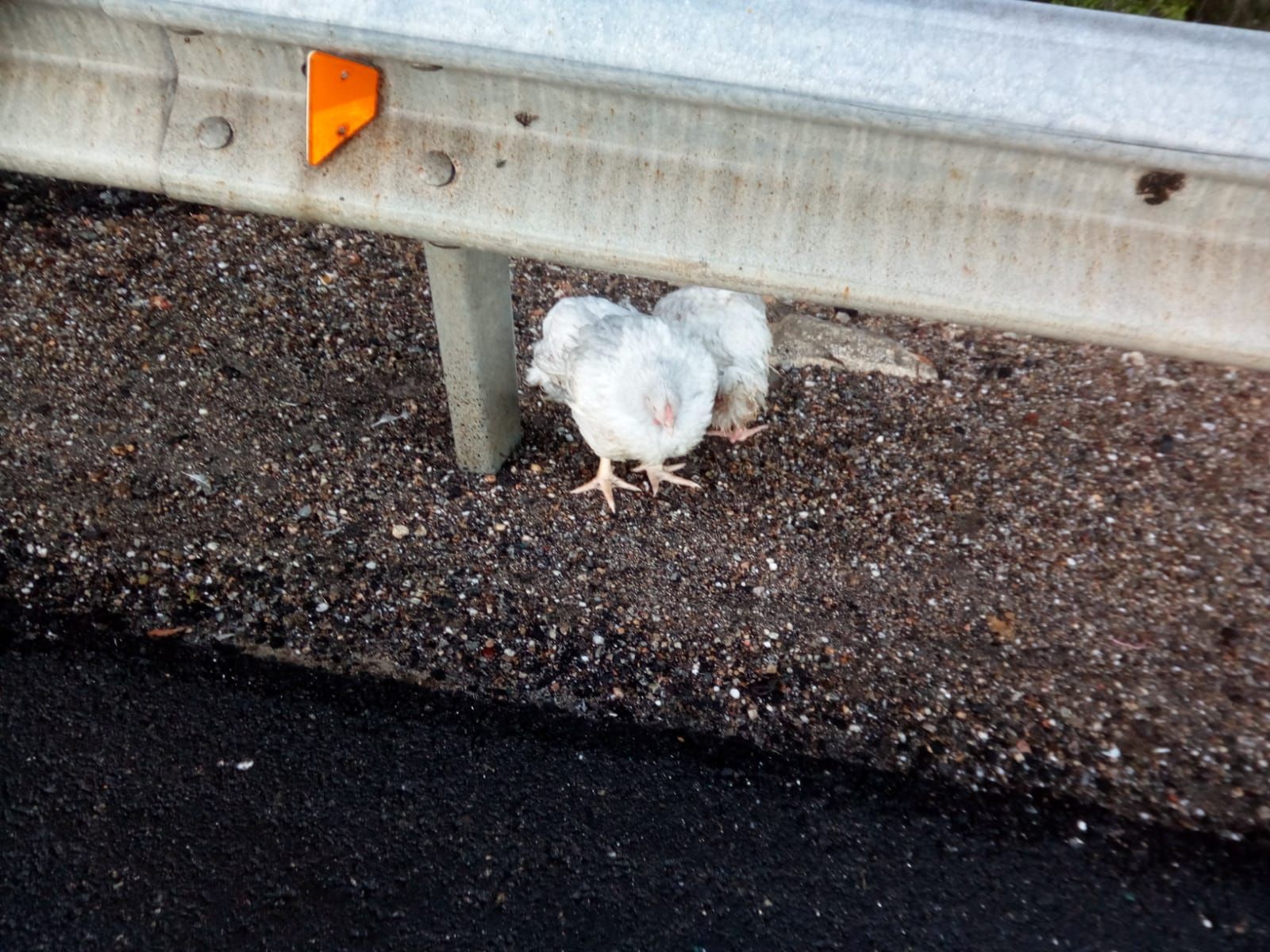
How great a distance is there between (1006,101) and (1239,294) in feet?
2.55

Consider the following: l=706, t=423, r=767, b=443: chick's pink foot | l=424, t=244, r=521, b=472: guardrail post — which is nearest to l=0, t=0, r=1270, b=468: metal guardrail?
l=424, t=244, r=521, b=472: guardrail post

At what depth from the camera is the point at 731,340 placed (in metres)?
3.53

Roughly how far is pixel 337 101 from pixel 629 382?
1416 millimetres

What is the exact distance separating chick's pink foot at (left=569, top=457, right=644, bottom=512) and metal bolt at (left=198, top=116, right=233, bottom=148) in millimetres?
1757

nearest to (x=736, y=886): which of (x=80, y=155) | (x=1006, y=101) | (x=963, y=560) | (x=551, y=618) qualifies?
(x=551, y=618)

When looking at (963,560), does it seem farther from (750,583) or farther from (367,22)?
(367,22)

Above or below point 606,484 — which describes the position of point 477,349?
above

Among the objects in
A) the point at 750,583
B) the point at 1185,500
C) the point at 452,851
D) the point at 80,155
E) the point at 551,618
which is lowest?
the point at 452,851

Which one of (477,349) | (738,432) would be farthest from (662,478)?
(477,349)

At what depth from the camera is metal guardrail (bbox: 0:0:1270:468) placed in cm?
172

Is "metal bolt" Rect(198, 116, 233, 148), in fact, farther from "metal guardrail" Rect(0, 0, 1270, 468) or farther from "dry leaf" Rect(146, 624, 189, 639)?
"dry leaf" Rect(146, 624, 189, 639)

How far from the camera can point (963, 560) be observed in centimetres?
322

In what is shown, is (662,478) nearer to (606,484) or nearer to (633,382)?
(606,484)

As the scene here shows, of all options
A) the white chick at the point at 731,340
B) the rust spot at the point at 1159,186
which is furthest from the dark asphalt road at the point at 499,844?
the rust spot at the point at 1159,186
